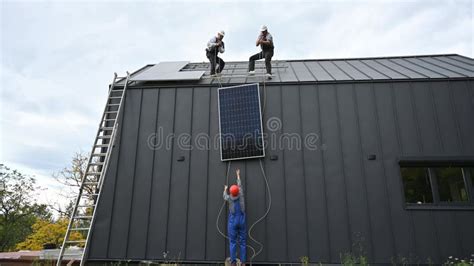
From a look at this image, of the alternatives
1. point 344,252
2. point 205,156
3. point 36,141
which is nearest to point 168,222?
point 205,156

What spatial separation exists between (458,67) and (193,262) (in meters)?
9.08

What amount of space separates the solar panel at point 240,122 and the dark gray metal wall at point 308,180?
0.71 feet

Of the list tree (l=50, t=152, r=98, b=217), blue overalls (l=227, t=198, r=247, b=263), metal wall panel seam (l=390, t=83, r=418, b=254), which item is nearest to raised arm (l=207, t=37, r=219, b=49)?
blue overalls (l=227, t=198, r=247, b=263)

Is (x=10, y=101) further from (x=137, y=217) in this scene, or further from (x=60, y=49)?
(x=137, y=217)

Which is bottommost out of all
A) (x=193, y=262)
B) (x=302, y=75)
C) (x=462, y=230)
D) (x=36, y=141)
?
(x=193, y=262)

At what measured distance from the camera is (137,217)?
532 cm

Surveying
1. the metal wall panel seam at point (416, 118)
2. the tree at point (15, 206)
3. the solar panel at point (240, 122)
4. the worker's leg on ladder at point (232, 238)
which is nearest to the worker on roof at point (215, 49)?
the solar panel at point (240, 122)

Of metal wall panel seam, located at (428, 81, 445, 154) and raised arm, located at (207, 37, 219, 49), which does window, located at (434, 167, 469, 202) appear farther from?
raised arm, located at (207, 37, 219, 49)

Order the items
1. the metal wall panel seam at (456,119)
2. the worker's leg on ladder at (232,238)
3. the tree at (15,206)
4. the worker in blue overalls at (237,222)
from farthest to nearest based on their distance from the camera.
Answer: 1. the tree at (15,206)
2. the metal wall panel seam at (456,119)
3. the worker in blue overalls at (237,222)
4. the worker's leg on ladder at (232,238)

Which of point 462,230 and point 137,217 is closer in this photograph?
point 462,230

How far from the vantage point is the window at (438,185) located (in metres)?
5.04

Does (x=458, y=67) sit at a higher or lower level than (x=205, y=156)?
higher

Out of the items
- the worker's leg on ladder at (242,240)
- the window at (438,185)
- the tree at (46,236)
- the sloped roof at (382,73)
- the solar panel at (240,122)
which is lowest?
the tree at (46,236)

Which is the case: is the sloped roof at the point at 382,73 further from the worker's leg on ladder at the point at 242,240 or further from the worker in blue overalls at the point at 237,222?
the worker's leg on ladder at the point at 242,240
